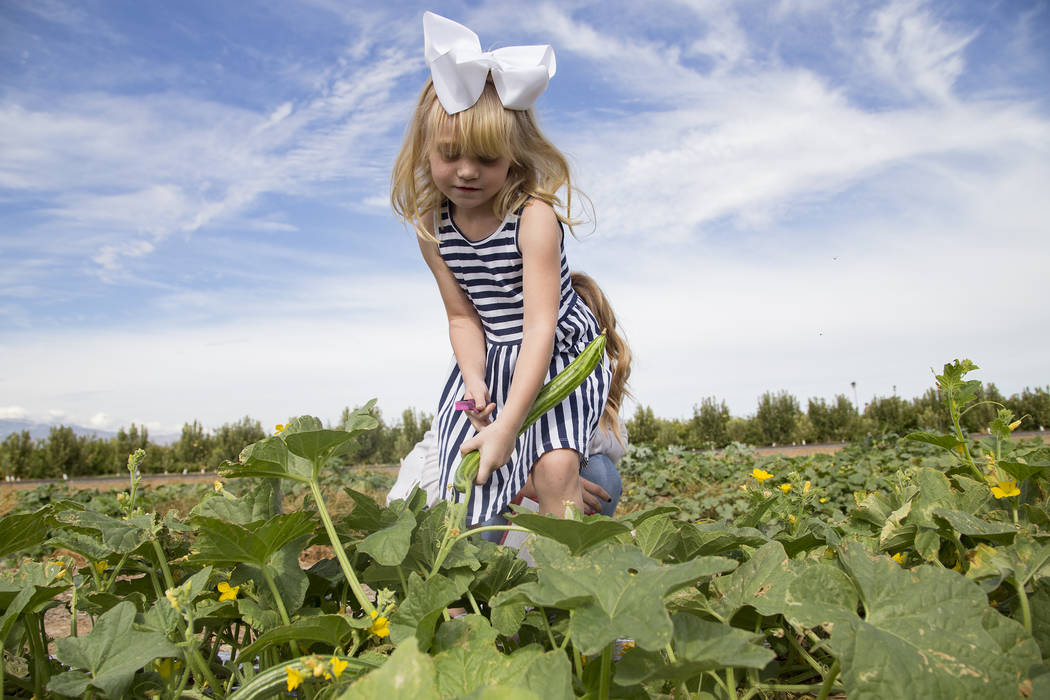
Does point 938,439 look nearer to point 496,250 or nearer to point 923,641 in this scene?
point 923,641

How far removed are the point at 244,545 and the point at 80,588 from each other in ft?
1.63

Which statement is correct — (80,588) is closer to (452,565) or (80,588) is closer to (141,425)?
(452,565)

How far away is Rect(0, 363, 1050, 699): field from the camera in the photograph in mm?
719

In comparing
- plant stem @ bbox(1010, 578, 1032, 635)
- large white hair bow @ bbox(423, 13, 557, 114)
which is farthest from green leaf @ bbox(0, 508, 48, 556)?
large white hair bow @ bbox(423, 13, 557, 114)

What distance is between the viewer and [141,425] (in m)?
16.3

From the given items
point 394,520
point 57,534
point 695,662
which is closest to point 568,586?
point 695,662

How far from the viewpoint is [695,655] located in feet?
2.46

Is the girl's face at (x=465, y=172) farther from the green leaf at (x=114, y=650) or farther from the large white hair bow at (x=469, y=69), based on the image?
the green leaf at (x=114, y=650)

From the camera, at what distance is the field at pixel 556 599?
2.36 feet

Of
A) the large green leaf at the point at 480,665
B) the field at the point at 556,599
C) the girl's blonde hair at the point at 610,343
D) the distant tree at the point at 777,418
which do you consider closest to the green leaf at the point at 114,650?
the field at the point at 556,599

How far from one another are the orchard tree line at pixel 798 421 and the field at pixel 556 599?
43.0 ft

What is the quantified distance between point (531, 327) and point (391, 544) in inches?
48.2

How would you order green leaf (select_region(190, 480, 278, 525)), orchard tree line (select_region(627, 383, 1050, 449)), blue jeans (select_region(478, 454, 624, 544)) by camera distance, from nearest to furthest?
green leaf (select_region(190, 480, 278, 525)) → blue jeans (select_region(478, 454, 624, 544)) → orchard tree line (select_region(627, 383, 1050, 449))

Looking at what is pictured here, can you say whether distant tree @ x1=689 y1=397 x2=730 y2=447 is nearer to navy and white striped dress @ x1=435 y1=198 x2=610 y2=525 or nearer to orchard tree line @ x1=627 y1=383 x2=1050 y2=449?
orchard tree line @ x1=627 y1=383 x2=1050 y2=449
